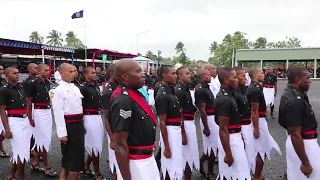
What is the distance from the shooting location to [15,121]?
4.61 meters

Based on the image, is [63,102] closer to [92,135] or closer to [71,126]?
[71,126]

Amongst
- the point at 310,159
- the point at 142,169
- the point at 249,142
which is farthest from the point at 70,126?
the point at 310,159

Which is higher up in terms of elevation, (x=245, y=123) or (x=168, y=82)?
(x=168, y=82)

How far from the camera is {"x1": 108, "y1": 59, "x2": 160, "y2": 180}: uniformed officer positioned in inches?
89.2

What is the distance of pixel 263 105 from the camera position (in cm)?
484

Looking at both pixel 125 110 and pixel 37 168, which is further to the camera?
pixel 37 168

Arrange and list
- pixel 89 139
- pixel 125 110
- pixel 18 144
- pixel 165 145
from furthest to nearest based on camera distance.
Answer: pixel 89 139, pixel 18 144, pixel 165 145, pixel 125 110

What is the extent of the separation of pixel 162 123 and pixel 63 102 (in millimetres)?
1432

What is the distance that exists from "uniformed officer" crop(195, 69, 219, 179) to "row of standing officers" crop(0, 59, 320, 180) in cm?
2

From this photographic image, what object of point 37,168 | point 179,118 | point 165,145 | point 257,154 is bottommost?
point 37,168

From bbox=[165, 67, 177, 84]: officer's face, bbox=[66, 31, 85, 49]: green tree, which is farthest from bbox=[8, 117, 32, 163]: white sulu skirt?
bbox=[66, 31, 85, 49]: green tree

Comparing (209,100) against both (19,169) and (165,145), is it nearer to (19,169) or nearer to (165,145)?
(165,145)

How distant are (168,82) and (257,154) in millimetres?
1844

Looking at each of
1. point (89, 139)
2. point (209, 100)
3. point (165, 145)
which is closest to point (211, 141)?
point (209, 100)
